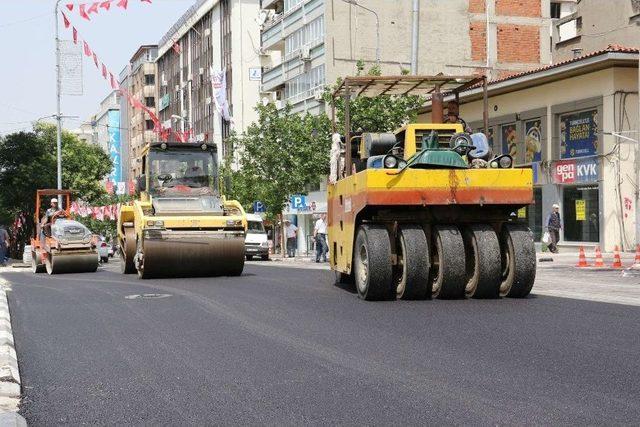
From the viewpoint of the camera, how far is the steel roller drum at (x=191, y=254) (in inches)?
833

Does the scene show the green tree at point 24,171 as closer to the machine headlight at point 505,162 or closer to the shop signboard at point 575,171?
the shop signboard at point 575,171

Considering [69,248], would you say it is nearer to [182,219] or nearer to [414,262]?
[182,219]

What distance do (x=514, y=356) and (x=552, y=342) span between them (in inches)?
39.1

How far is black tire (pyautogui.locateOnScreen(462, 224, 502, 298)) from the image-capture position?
13.4m

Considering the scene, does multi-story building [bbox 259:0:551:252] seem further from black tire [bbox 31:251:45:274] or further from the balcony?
black tire [bbox 31:251:45:274]

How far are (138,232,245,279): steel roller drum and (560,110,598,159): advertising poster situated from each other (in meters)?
16.8

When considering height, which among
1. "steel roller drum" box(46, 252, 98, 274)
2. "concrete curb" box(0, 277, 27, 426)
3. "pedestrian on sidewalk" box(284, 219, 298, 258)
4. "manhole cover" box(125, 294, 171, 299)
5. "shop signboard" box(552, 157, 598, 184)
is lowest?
"concrete curb" box(0, 277, 27, 426)

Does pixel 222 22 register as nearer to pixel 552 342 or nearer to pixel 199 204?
pixel 199 204

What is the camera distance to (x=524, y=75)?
36.4m

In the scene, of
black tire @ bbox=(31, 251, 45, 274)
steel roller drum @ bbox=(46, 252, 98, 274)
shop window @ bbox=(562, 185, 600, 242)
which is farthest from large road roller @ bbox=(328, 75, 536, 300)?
shop window @ bbox=(562, 185, 600, 242)

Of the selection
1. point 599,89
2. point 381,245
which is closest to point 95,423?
point 381,245

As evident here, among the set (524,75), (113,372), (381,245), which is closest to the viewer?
(113,372)

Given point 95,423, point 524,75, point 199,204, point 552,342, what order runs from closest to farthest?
point 95,423 → point 552,342 → point 199,204 → point 524,75

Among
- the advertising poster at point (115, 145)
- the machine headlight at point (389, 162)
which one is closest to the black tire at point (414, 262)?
the machine headlight at point (389, 162)
